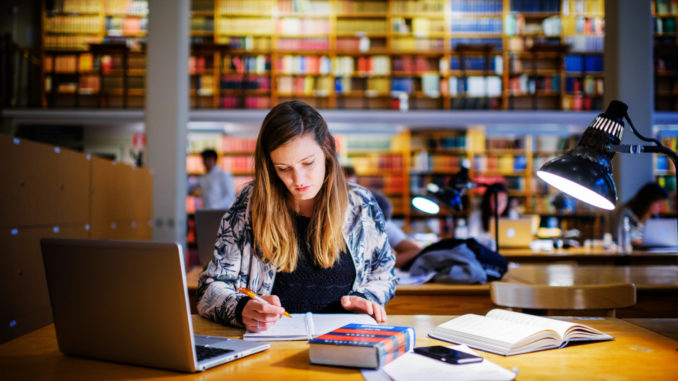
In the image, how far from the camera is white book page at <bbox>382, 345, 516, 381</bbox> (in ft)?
3.16

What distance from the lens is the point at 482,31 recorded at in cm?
768

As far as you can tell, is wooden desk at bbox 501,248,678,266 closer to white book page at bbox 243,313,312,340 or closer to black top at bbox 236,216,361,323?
black top at bbox 236,216,361,323

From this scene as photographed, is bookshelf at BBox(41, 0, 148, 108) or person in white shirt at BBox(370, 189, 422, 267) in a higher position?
bookshelf at BBox(41, 0, 148, 108)

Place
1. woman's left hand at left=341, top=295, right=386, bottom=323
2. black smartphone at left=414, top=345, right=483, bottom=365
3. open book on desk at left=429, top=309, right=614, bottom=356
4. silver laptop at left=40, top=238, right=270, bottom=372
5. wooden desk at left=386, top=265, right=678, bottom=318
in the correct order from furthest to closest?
wooden desk at left=386, top=265, right=678, bottom=318 < woman's left hand at left=341, top=295, right=386, bottom=323 < open book on desk at left=429, top=309, right=614, bottom=356 < black smartphone at left=414, top=345, right=483, bottom=365 < silver laptop at left=40, top=238, right=270, bottom=372

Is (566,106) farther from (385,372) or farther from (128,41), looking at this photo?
(385,372)

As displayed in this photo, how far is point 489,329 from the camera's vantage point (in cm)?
126

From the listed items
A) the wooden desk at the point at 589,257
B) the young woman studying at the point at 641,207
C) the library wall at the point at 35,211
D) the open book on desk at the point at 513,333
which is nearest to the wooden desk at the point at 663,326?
the open book on desk at the point at 513,333

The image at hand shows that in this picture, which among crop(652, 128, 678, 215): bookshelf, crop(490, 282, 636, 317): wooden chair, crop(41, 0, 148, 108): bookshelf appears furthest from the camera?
crop(41, 0, 148, 108): bookshelf

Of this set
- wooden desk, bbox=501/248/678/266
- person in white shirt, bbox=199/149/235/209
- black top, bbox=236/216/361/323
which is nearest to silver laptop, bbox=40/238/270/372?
black top, bbox=236/216/361/323

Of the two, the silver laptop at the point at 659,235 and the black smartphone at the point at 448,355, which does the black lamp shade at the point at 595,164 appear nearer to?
the black smartphone at the point at 448,355

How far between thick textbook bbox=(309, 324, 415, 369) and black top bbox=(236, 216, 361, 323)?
460 mm

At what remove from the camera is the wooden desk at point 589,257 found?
410 centimetres

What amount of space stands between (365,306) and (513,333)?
0.41m

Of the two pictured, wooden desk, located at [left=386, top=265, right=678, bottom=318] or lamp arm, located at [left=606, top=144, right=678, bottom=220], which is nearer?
lamp arm, located at [left=606, top=144, right=678, bottom=220]
